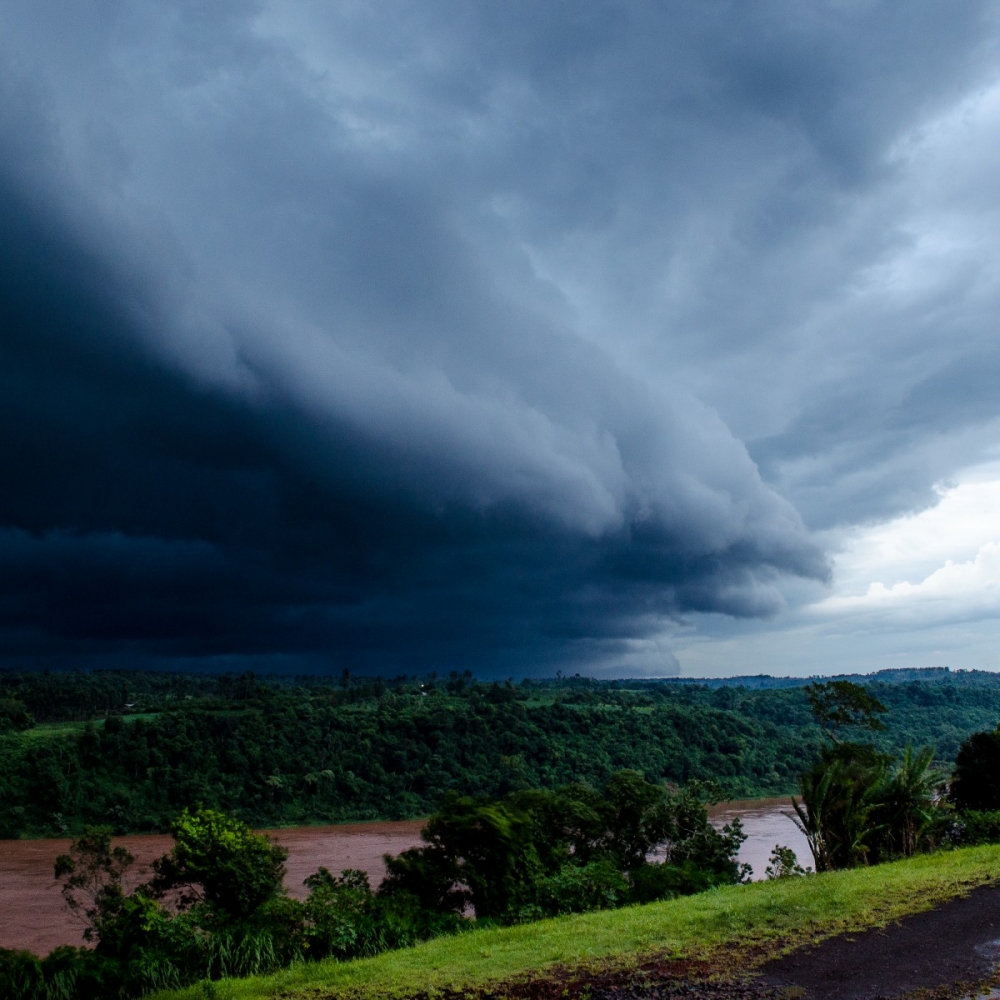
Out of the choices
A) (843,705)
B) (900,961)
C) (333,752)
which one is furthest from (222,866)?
(333,752)

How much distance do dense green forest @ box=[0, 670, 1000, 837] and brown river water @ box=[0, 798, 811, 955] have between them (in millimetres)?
4128

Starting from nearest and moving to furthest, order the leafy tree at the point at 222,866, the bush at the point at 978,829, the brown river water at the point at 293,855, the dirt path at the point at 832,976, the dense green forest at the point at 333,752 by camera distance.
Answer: the dirt path at the point at 832,976 → the leafy tree at the point at 222,866 → the bush at the point at 978,829 → the brown river water at the point at 293,855 → the dense green forest at the point at 333,752

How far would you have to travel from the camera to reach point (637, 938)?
10.6 m

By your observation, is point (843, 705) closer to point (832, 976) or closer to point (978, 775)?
point (978, 775)

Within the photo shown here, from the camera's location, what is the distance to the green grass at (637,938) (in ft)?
31.1

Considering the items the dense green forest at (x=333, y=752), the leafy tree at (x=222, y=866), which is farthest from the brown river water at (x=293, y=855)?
the leafy tree at (x=222, y=866)

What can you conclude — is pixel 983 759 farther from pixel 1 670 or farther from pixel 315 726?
pixel 1 670

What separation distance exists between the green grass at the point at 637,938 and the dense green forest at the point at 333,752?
62.2 meters

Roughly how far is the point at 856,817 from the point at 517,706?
81679 mm

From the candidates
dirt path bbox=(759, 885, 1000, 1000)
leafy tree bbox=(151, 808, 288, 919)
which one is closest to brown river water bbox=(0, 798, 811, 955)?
leafy tree bbox=(151, 808, 288, 919)

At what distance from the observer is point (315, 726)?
85.8 m

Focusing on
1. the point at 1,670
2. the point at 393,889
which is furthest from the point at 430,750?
the point at 1,670

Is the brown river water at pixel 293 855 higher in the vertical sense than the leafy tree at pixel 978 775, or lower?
lower

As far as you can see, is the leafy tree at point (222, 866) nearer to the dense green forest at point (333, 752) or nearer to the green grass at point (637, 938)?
the green grass at point (637, 938)
